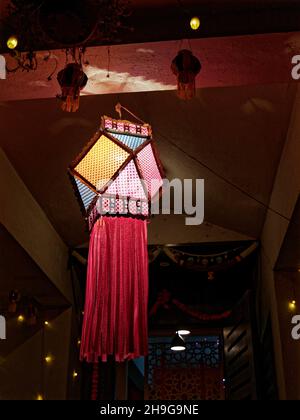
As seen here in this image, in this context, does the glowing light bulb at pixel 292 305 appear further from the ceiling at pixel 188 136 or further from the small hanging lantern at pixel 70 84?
the small hanging lantern at pixel 70 84

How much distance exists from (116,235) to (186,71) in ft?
3.75

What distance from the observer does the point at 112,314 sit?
3277 mm

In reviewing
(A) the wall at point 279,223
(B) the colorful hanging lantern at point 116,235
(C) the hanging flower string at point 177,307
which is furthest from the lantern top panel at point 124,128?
(C) the hanging flower string at point 177,307

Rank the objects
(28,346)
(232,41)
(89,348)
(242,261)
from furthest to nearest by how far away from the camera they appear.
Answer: (28,346), (242,261), (232,41), (89,348)

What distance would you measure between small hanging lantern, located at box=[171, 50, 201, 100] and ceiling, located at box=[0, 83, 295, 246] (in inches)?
47.5

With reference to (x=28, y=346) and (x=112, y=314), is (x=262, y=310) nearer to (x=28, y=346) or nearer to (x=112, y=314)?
A: (x=28, y=346)

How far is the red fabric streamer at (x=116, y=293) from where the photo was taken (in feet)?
10.6

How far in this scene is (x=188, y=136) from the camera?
17.3 ft

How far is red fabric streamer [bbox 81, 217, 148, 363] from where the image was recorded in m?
3.23

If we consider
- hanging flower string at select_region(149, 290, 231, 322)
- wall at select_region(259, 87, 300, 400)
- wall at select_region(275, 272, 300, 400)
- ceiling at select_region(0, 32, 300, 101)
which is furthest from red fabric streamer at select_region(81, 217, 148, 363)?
hanging flower string at select_region(149, 290, 231, 322)

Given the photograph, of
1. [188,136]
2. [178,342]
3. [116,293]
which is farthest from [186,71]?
[178,342]

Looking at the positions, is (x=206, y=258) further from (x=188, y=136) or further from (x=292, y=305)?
(x=188, y=136)

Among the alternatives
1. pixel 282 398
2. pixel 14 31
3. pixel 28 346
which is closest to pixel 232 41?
pixel 14 31
